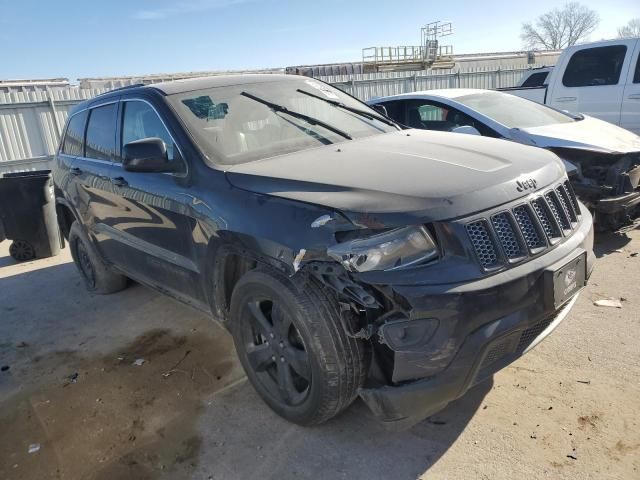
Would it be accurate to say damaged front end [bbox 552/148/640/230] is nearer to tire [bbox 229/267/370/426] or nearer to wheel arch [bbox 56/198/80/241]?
tire [bbox 229/267/370/426]

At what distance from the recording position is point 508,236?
224 cm

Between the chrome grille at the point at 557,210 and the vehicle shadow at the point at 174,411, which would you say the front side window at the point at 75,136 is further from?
the chrome grille at the point at 557,210

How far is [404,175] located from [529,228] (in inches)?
25.2

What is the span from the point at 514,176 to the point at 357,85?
47.2ft

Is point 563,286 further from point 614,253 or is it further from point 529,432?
point 614,253

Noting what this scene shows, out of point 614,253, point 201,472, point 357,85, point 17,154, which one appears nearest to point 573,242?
point 201,472

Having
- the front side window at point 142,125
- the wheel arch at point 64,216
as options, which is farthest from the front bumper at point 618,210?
the wheel arch at point 64,216

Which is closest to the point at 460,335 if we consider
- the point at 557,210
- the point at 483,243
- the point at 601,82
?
the point at 483,243

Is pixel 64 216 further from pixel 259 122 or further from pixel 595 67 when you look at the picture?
pixel 595 67

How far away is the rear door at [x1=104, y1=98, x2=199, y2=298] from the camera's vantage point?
3.14 m

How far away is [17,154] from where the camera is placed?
1152cm

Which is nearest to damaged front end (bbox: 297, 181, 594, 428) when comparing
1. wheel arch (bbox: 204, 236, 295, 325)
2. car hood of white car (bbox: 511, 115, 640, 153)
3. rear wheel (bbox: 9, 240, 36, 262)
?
wheel arch (bbox: 204, 236, 295, 325)

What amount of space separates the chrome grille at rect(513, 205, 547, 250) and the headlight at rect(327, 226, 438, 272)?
0.49 meters

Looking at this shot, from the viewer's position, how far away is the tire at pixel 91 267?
193 inches
